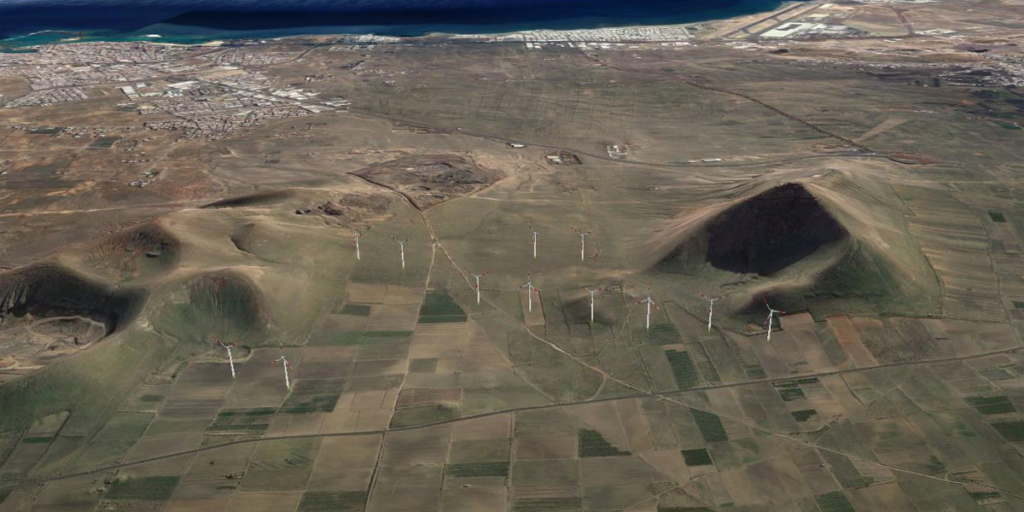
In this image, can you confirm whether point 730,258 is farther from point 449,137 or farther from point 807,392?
point 449,137

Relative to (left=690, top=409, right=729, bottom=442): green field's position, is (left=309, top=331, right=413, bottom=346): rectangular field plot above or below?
above

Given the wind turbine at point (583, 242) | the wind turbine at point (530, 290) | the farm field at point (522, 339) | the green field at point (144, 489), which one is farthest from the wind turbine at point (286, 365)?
the wind turbine at point (583, 242)

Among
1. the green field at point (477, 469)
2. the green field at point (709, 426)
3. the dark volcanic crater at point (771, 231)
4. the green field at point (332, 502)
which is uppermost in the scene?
the dark volcanic crater at point (771, 231)

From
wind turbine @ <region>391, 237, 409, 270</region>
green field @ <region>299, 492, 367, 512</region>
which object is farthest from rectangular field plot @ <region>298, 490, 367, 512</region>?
wind turbine @ <region>391, 237, 409, 270</region>

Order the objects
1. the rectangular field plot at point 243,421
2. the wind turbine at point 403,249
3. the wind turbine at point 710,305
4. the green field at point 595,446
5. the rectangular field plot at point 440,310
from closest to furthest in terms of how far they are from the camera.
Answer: the green field at point 595,446, the rectangular field plot at point 243,421, the wind turbine at point 710,305, the rectangular field plot at point 440,310, the wind turbine at point 403,249

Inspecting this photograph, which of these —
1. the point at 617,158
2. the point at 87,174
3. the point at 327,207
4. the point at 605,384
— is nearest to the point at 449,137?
the point at 617,158

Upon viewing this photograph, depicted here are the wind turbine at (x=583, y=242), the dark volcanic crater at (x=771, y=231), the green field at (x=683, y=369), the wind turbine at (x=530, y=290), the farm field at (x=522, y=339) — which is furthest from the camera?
the wind turbine at (x=583, y=242)

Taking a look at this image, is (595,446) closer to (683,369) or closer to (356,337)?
(683,369)

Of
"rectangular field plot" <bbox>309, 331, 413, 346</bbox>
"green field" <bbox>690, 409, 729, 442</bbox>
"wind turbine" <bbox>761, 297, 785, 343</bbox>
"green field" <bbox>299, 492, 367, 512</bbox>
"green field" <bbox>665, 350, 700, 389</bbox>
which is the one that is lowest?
"green field" <bbox>299, 492, 367, 512</bbox>

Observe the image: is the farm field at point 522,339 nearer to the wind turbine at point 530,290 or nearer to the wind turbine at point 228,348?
the wind turbine at point 228,348

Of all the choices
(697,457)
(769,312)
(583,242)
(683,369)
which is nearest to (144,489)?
(697,457)

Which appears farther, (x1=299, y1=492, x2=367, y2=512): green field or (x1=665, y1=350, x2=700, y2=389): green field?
(x1=665, y1=350, x2=700, y2=389): green field

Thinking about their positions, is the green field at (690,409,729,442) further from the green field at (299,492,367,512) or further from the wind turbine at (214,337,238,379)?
the wind turbine at (214,337,238,379)
